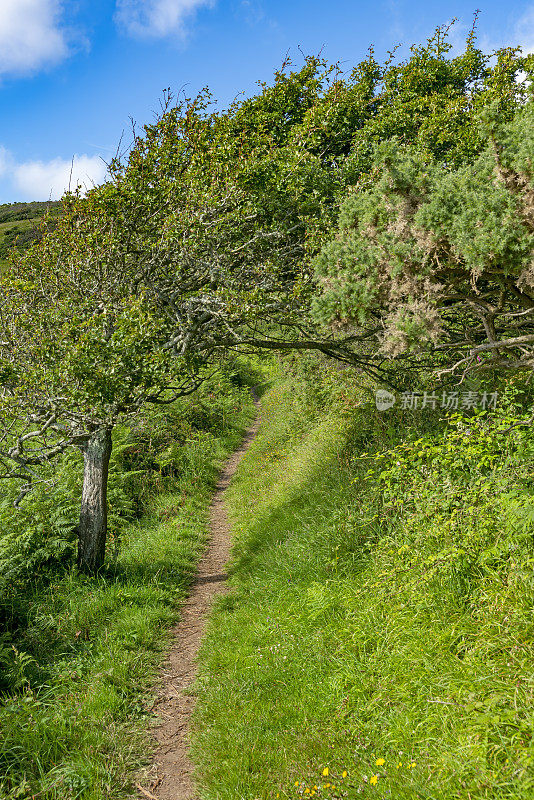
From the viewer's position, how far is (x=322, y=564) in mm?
6281

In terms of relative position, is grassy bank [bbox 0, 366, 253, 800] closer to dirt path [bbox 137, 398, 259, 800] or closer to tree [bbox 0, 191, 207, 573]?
dirt path [bbox 137, 398, 259, 800]

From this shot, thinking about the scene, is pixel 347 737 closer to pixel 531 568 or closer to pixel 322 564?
pixel 531 568

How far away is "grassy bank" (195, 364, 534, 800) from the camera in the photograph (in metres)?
3.27

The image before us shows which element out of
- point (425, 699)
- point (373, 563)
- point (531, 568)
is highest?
point (531, 568)

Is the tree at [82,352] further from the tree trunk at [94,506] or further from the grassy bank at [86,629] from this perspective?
the grassy bank at [86,629]

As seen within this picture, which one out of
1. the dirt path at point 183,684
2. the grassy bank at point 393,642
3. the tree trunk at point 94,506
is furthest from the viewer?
the tree trunk at point 94,506

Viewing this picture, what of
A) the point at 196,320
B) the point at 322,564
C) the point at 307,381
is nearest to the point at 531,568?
the point at 322,564

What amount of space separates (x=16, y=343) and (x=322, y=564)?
18.3ft

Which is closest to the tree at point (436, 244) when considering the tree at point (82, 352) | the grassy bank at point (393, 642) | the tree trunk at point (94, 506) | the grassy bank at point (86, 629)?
the grassy bank at point (393, 642)

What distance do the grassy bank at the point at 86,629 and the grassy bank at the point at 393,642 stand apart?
A: 2.71 feet

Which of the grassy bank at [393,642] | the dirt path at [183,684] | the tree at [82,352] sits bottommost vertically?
the dirt path at [183,684]

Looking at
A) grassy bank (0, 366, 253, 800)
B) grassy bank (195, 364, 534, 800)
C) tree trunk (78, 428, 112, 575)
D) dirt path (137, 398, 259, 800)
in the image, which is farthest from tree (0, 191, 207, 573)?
grassy bank (195, 364, 534, 800)

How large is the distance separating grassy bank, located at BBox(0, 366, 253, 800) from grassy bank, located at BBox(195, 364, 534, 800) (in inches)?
32.5

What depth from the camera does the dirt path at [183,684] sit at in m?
4.23
